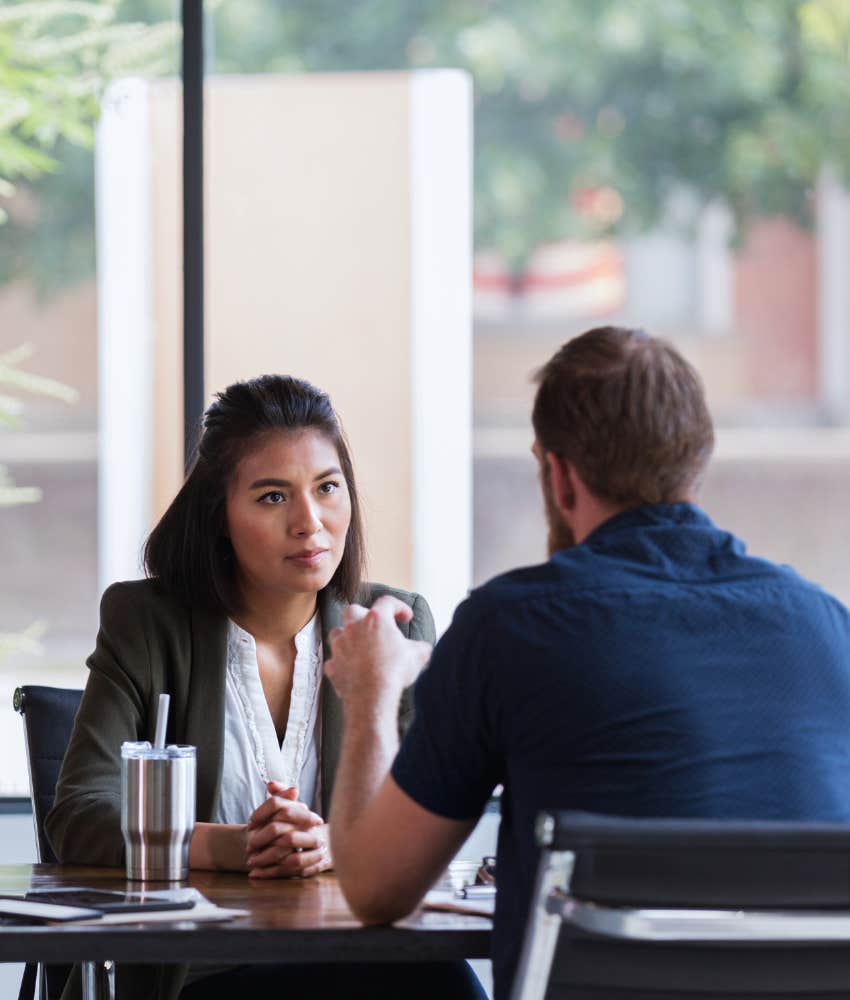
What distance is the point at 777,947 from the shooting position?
1.34 m

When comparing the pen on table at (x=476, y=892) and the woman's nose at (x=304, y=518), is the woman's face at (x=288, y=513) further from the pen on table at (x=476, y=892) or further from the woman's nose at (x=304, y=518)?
the pen on table at (x=476, y=892)

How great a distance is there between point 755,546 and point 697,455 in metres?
2.38

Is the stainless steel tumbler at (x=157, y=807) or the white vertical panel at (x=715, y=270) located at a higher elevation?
the white vertical panel at (x=715, y=270)

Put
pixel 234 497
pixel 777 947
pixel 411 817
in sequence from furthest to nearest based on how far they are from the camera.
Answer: pixel 234 497, pixel 411 817, pixel 777 947

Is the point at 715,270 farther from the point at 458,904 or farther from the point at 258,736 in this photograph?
the point at 458,904

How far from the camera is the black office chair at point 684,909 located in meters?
1.25

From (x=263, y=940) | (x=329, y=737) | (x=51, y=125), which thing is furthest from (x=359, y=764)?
(x=51, y=125)

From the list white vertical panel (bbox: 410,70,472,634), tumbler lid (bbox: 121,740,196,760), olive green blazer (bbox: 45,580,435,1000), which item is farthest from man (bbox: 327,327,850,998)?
white vertical panel (bbox: 410,70,472,634)

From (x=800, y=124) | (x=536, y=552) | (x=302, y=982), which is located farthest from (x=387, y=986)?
(x=800, y=124)

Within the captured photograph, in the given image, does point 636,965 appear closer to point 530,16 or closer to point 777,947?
point 777,947

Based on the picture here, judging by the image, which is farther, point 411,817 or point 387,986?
point 387,986

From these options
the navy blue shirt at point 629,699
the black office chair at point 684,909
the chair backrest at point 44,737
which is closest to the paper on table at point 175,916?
the navy blue shirt at point 629,699

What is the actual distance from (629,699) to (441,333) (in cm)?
250

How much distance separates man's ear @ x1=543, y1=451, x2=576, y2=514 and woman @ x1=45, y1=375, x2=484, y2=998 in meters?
0.72
